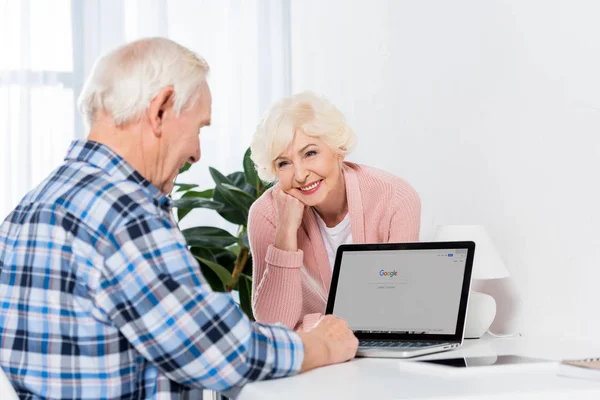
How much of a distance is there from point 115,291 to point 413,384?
0.49 metres

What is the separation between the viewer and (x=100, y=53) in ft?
11.8

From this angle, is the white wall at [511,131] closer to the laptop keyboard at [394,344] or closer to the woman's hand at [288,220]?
the laptop keyboard at [394,344]

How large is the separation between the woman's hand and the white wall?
0.54 metres

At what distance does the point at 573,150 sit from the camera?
5.87ft

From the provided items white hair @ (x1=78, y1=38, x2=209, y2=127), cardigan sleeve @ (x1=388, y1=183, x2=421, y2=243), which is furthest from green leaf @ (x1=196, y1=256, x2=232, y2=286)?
white hair @ (x1=78, y1=38, x2=209, y2=127)

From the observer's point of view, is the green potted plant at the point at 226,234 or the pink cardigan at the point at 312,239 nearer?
the pink cardigan at the point at 312,239

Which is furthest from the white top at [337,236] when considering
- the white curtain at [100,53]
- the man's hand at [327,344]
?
the white curtain at [100,53]

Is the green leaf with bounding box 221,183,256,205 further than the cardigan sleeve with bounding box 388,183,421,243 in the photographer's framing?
Yes

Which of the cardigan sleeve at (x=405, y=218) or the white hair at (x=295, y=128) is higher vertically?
the white hair at (x=295, y=128)

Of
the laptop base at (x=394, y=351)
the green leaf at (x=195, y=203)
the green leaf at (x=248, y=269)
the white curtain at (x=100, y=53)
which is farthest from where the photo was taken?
the white curtain at (x=100, y=53)

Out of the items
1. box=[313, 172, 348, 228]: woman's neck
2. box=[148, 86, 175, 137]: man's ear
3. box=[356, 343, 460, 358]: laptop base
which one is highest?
box=[148, 86, 175, 137]: man's ear

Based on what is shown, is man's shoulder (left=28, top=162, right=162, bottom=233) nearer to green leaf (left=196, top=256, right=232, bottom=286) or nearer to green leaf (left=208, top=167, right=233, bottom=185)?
green leaf (left=196, top=256, right=232, bottom=286)

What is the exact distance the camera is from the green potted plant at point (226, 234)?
2861 millimetres

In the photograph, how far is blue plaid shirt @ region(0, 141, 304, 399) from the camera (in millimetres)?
1068
